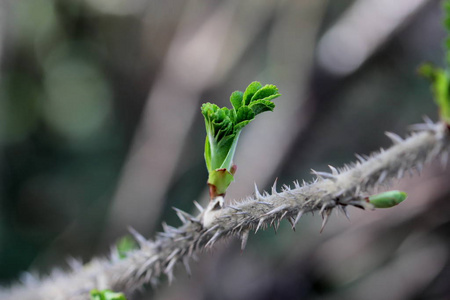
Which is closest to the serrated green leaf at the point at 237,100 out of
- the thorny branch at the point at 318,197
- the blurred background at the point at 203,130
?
the thorny branch at the point at 318,197

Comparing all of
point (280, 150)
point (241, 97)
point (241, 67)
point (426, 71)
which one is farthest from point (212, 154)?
point (241, 67)

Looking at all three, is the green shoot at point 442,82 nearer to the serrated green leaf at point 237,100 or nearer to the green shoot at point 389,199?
the green shoot at point 389,199

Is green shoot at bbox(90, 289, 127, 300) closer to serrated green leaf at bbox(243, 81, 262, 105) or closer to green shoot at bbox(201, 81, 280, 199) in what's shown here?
green shoot at bbox(201, 81, 280, 199)

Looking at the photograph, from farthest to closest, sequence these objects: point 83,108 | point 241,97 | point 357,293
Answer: point 83,108 < point 357,293 < point 241,97

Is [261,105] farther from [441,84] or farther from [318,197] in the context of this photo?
[441,84]

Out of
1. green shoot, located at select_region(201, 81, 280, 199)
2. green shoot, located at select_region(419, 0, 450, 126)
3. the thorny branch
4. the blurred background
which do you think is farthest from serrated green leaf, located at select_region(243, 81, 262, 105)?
the blurred background

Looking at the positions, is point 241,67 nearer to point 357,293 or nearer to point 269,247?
point 269,247
